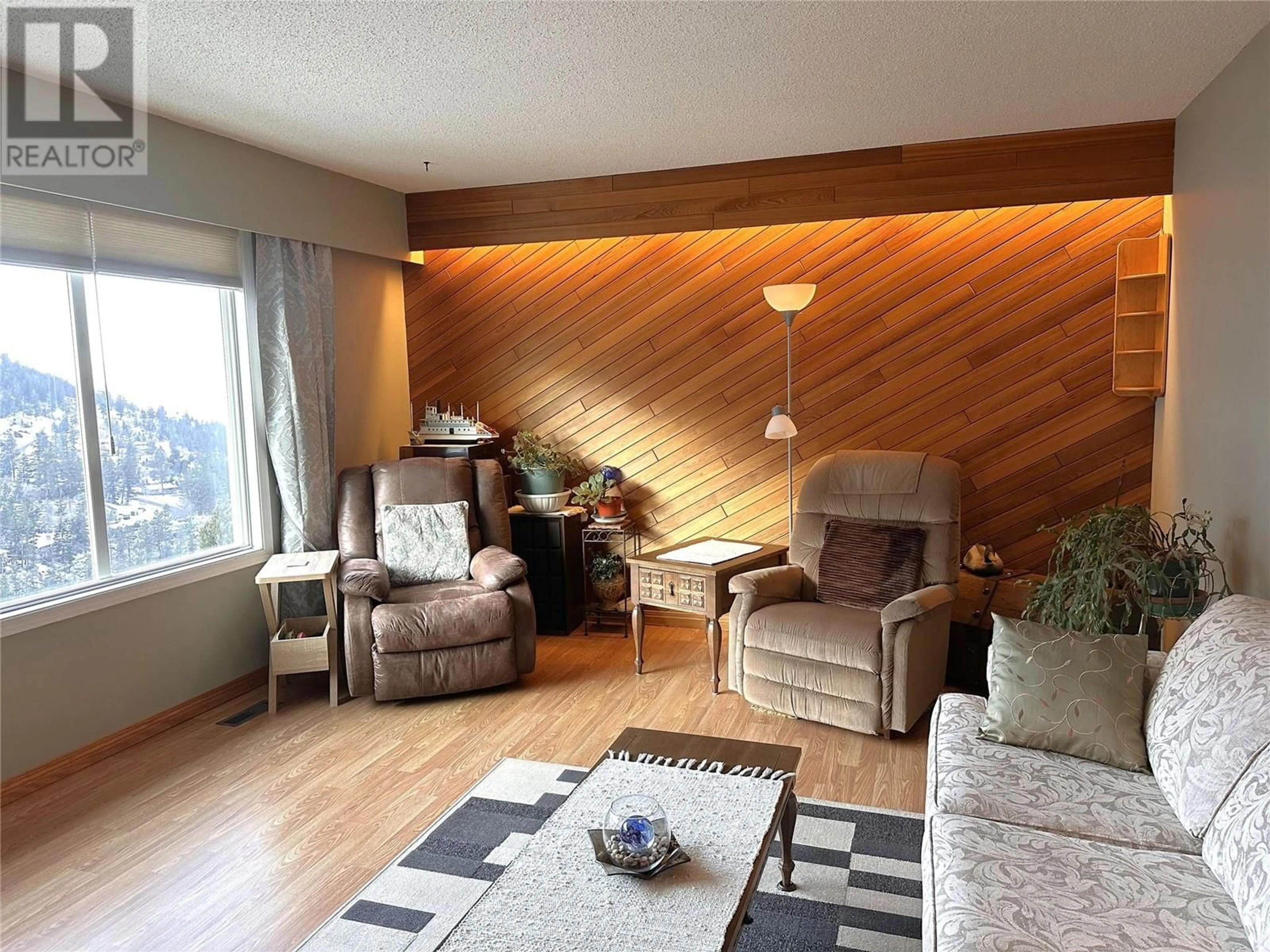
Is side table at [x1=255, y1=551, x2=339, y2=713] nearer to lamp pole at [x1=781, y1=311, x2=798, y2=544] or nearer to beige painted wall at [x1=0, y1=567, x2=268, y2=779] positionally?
beige painted wall at [x1=0, y1=567, x2=268, y2=779]

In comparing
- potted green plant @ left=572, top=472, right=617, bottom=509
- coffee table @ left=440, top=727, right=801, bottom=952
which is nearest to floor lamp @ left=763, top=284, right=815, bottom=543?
potted green plant @ left=572, top=472, right=617, bottom=509

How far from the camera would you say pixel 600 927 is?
71.2 inches

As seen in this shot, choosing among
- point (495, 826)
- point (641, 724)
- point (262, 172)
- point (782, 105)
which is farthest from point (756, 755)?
point (262, 172)

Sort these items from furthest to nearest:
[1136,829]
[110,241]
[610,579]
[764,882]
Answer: [610,579]
[110,241]
[764,882]
[1136,829]

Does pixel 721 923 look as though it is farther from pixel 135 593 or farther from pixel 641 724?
pixel 135 593

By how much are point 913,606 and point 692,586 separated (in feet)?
3.64

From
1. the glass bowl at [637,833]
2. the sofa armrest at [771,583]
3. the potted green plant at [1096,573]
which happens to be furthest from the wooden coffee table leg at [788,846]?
the sofa armrest at [771,583]

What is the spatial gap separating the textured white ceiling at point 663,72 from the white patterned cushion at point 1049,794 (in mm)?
2168

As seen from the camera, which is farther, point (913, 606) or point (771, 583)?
point (771, 583)

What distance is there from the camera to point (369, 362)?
526 cm

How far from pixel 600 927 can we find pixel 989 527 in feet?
11.3

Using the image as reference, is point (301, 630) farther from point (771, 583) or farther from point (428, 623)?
point (771, 583)

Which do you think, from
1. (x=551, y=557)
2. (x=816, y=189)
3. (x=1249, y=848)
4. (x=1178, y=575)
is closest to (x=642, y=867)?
(x=1249, y=848)

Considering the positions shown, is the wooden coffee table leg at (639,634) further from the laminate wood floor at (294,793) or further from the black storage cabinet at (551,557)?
the black storage cabinet at (551,557)
